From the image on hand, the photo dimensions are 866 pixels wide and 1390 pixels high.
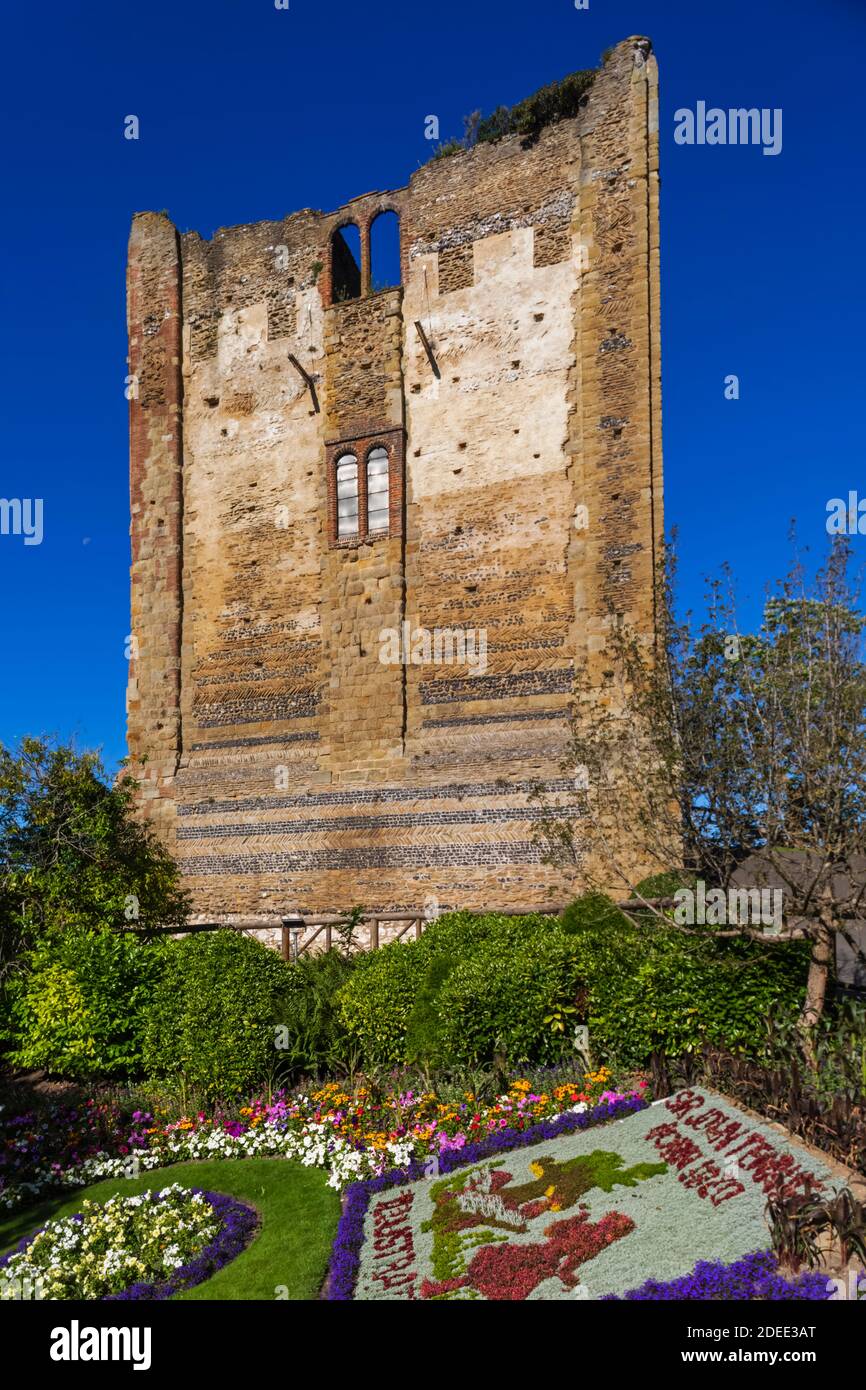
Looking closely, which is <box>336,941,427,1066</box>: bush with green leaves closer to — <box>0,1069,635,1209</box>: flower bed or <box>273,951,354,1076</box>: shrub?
<box>273,951,354,1076</box>: shrub

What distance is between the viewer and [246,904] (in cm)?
1744

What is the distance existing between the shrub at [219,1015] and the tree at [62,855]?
2.50 m

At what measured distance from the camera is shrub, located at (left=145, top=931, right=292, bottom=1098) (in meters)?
10.5

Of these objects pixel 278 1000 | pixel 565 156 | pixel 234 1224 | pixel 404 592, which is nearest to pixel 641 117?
pixel 565 156

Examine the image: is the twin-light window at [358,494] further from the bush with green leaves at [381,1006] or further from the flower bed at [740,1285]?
the flower bed at [740,1285]

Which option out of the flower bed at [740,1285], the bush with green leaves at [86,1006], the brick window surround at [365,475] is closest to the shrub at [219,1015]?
the bush with green leaves at [86,1006]

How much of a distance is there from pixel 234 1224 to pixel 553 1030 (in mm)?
3295

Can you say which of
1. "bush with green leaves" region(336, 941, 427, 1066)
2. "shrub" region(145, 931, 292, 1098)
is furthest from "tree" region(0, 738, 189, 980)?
"bush with green leaves" region(336, 941, 427, 1066)

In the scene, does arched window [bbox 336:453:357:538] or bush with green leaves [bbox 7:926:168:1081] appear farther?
arched window [bbox 336:453:357:538]

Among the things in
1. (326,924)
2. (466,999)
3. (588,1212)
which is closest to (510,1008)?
(466,999)
